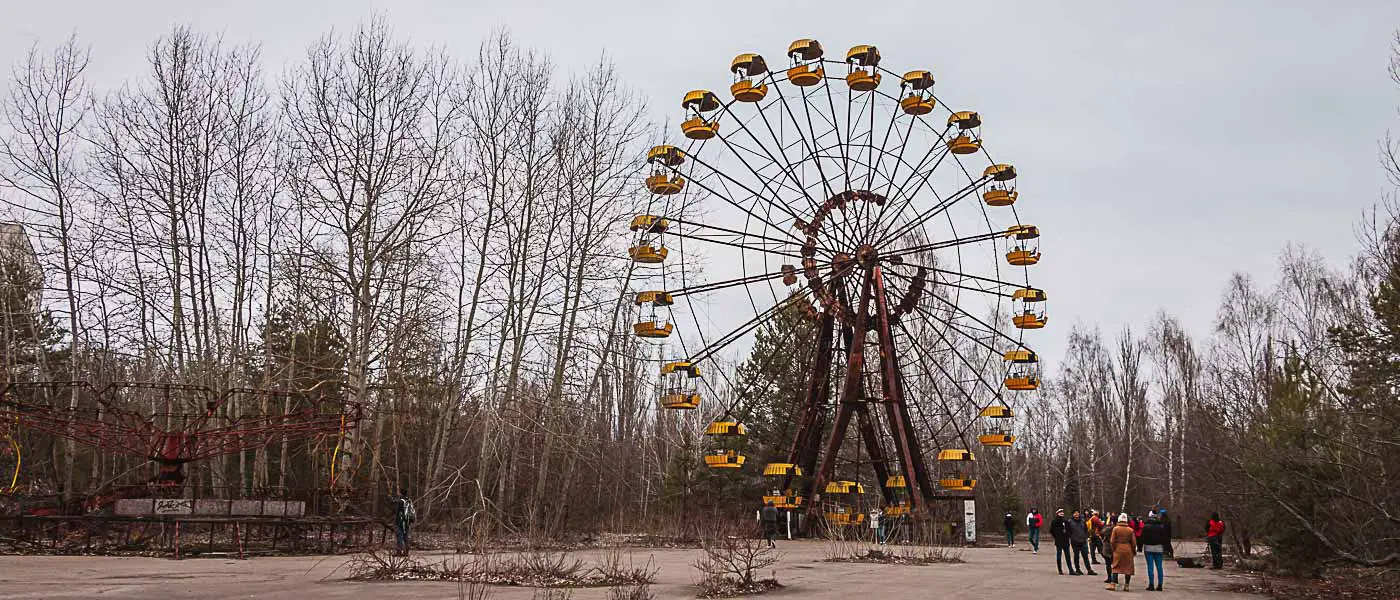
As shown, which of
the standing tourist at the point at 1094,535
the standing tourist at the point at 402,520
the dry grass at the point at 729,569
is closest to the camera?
the dry grass at the point at 729,569

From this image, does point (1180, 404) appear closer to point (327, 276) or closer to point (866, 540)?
point (866, 540)

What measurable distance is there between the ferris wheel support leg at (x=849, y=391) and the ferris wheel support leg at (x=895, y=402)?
0.40 meters

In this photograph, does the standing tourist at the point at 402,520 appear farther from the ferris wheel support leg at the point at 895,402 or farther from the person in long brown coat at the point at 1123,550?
the person in long brown coat at the point at 1123,550

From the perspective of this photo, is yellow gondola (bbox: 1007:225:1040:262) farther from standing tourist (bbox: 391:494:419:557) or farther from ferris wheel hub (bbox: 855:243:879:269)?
standing tourist (bbox: 391:494:419:557)

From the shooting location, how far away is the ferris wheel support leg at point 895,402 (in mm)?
29406

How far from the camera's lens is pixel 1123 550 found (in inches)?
716

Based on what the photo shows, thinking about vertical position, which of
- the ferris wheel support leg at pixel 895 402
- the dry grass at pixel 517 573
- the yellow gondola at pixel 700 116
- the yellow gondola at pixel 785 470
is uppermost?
the yellow gondola at pixel 700 116

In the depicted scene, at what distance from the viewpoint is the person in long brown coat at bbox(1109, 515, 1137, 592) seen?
18.0 meters

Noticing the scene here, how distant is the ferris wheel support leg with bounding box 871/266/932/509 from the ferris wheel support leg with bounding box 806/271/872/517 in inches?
15.9

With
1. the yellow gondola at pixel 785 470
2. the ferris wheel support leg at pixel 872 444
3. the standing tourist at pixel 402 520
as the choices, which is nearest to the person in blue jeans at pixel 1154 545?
the yellow gondola at pixel 785 470

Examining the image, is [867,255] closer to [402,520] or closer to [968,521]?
[968,521]

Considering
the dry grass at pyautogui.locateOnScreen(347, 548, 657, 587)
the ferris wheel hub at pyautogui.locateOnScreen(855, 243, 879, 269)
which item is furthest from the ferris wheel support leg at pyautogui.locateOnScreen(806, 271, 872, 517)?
the dry grass at pyautogui.locateOnScreen(347, 548, 657, 587)

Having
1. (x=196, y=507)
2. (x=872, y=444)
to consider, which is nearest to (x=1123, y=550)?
(x=872, y=444)

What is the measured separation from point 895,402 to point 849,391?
1.36 metres
